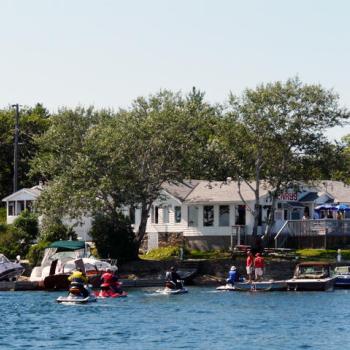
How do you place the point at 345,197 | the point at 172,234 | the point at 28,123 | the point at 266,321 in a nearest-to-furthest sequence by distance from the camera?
the point at 266,321
the point at 172,234
the point at 345,197
the point at 28,123

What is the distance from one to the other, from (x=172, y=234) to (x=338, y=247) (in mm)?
15549

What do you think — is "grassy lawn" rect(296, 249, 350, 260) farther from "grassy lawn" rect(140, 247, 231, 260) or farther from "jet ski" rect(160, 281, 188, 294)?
"jet ski" rect(160, 281, 188, 294)

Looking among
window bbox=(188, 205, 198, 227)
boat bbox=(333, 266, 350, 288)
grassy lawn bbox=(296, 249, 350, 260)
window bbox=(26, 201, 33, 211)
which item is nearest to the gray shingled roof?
window bbox=(188, 205, 198, 227)

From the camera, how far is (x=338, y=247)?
8994 cm

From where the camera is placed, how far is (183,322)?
2061 inches

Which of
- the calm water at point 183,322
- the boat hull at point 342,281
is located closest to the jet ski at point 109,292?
the calm water at point 183,322

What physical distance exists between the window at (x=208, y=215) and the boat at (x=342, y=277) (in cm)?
2172

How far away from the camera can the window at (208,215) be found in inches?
3782

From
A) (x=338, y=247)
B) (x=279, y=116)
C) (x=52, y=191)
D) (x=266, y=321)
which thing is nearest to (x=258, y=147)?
(x=279, y=116)

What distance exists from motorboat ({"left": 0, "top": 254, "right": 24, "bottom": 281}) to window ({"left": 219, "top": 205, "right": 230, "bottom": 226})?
21.6m

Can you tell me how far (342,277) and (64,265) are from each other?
61.6ft

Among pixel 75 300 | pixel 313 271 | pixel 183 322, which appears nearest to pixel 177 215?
pixel 313 271

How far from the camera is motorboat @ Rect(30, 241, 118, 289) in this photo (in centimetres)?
7400

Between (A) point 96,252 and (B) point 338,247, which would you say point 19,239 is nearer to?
(A) point 96,252
